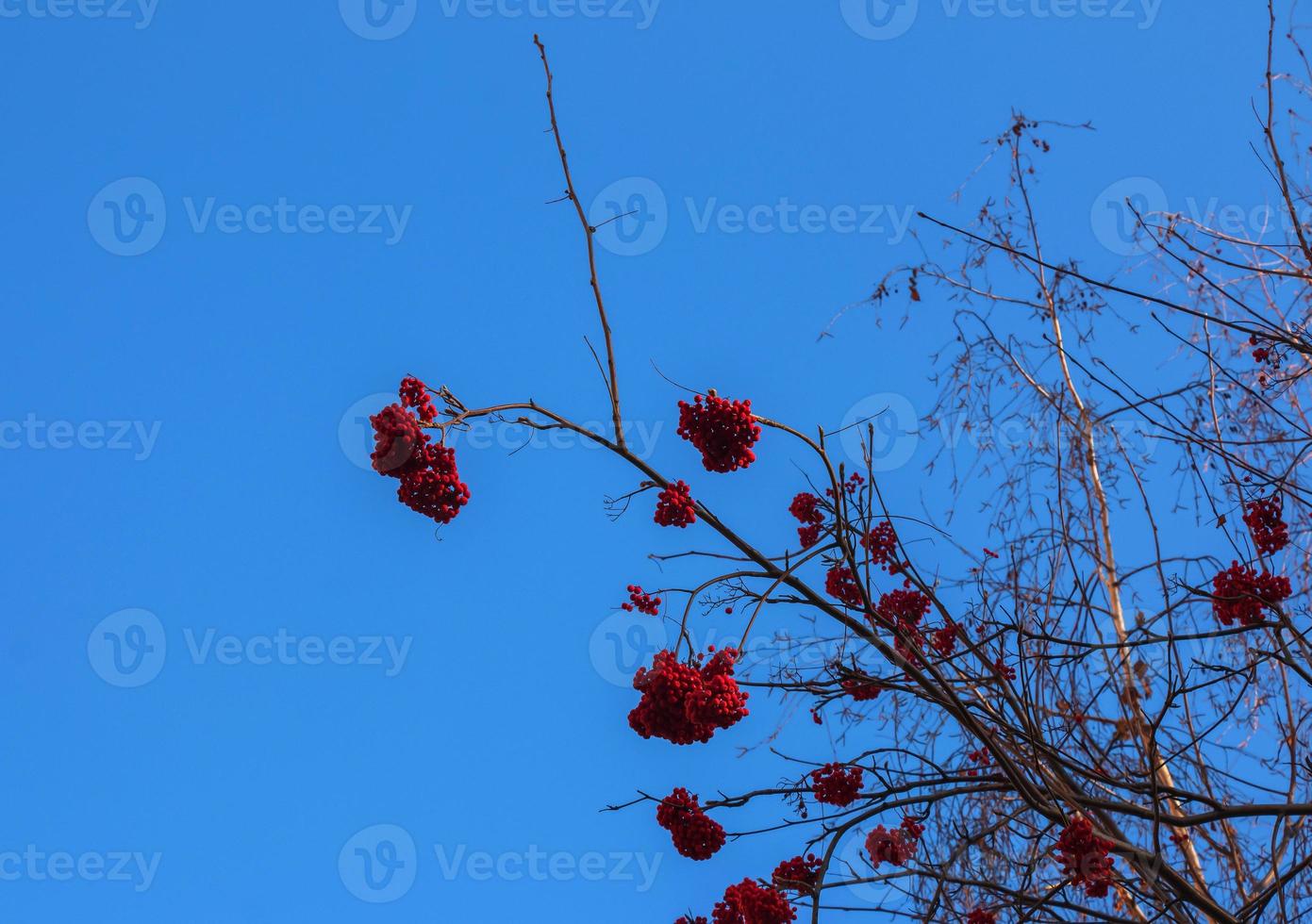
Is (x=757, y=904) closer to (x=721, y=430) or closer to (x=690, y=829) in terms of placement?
(x=690, y=829)

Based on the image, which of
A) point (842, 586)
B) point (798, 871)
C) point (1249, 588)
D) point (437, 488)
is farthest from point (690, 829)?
point (1249, 588)

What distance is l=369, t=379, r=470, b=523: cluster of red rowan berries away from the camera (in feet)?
7.11

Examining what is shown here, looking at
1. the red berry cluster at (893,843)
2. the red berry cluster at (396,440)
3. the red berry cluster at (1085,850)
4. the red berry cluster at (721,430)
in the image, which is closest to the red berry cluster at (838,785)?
the red berry cluster at (893,843)

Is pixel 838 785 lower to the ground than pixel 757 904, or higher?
higher

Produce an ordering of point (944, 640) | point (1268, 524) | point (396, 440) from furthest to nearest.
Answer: point (944, 640) < point (1268, 524) < point (396, 440)

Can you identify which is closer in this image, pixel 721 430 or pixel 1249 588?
pixel 721 430

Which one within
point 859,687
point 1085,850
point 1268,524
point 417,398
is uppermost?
point 417,398

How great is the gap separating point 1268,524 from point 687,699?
1.44m

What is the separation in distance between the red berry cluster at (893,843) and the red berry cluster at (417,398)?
1471 mm

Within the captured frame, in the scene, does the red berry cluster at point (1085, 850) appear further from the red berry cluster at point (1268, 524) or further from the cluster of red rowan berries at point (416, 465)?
the cluster of red rowan berries at point (416, 465)

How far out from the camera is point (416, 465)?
7.24 ft

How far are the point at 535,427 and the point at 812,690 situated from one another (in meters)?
0.87

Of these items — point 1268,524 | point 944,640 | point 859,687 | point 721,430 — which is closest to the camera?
point 721,430

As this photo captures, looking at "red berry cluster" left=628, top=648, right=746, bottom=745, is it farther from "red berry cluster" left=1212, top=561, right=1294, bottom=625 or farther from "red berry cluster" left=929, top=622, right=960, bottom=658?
"red berry cluster" left=1212, top=561, right=1294, bottom=625
